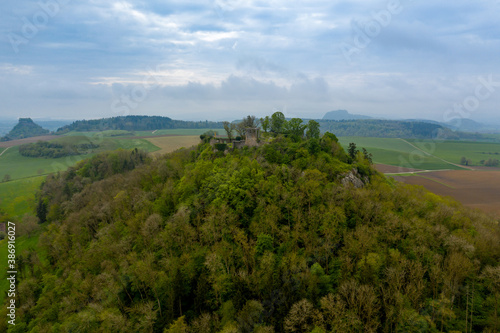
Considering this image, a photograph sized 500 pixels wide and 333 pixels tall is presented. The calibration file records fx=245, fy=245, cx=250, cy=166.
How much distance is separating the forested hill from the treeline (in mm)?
140682

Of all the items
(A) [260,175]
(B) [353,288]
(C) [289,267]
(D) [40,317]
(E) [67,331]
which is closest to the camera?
(B) [353,288]

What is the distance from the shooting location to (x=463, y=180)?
117625 mm

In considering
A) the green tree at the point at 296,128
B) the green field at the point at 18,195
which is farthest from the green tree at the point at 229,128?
the green field at the point at 18,195

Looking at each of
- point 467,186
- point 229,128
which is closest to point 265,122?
point 229,128

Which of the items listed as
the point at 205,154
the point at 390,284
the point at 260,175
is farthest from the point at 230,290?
the point at 205,154

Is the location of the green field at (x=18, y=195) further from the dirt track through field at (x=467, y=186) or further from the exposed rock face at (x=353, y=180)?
the dirt track through field at (x=467, y=186)

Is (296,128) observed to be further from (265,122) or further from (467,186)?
(467,186)

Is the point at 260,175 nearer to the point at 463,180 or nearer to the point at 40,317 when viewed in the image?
the point at 40,317

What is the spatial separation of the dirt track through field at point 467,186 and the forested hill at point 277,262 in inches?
1766

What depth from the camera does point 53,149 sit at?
178 meters

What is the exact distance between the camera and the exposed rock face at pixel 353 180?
53344mm

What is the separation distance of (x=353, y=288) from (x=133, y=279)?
97.3ft

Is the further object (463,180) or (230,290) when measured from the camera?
(463,180)

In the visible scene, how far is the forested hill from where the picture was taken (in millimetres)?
29594
